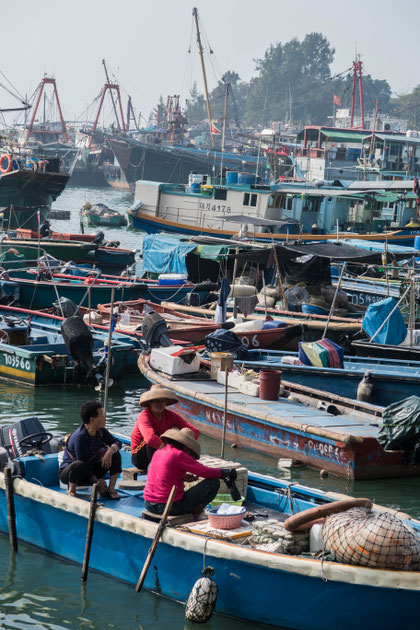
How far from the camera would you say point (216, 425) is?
584 inches

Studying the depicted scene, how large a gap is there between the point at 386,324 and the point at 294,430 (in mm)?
5918

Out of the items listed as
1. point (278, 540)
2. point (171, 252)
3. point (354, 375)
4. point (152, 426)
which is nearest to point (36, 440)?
point (152, 426)

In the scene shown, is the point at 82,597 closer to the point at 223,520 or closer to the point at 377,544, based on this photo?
the point at 223,520

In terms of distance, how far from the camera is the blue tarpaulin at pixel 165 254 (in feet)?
94.4

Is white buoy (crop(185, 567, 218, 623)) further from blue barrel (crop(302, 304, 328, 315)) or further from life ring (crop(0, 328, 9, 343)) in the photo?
blue barrel (crop(302, 304, 328, 315))

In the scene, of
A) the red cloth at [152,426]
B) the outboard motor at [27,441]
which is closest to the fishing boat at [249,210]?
the outboard motor at [27,441]

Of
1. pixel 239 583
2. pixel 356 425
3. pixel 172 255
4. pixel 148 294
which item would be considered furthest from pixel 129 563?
pixel 172 255

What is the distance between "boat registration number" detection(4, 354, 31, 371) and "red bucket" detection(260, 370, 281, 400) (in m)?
5.35

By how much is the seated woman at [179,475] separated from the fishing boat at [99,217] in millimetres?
54875

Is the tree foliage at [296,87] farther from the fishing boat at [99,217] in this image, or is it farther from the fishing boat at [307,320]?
the fishing boat at [307,320]

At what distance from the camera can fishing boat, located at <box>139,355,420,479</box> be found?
12.9 meters

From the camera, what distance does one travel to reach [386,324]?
18.6 meters

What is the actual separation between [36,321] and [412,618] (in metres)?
15.5

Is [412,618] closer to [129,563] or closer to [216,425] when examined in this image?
[129,563]
